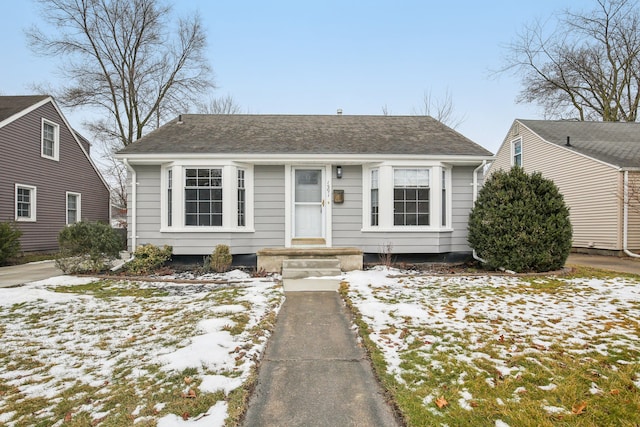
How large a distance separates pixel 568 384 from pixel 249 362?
2717 millimetres

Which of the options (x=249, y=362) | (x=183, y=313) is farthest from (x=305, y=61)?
(x=249, y=362)

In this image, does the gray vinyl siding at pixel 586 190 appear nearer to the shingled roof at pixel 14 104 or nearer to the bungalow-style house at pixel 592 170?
the bungalow-style house at pixel 592 170

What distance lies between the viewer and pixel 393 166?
845 centimetres

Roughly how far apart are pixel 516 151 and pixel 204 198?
15490 millimetres

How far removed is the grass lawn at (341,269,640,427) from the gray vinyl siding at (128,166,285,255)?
3450 mm

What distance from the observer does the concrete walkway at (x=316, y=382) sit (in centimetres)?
231

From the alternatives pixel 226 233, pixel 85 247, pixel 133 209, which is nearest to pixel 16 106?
pixel 133 209

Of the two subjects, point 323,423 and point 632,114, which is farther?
point 632,114

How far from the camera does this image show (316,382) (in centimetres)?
282

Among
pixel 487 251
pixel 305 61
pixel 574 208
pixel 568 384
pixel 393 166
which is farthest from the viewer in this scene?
pixel 305 61

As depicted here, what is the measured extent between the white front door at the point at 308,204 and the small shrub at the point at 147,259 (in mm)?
3370

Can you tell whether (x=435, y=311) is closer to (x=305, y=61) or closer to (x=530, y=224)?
(x=530, y=224)

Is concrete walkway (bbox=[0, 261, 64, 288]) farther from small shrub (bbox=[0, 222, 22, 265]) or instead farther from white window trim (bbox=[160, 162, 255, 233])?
white window trim (bbox=[160, 162, 255, 233])

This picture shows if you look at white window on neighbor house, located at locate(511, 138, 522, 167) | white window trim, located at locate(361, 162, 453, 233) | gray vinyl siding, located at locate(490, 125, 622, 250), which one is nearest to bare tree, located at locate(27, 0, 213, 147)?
white window trim, located at locate(361, 162, 453, 233)
